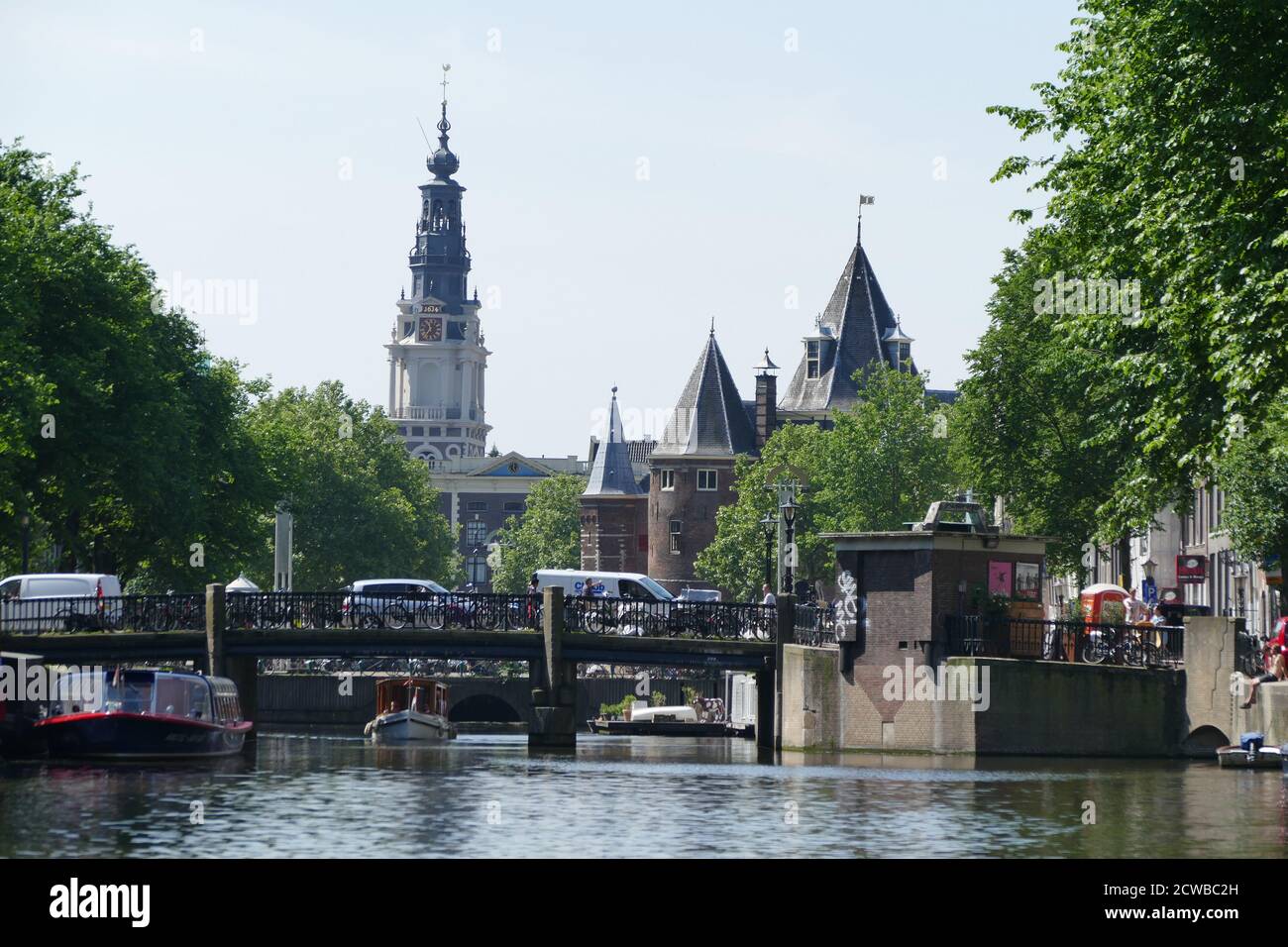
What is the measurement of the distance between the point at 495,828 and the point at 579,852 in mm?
4173

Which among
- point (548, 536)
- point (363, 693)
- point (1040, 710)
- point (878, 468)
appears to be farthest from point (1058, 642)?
point (548, 536)

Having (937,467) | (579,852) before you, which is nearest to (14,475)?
(579,852)

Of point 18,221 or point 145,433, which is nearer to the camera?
point 18,221

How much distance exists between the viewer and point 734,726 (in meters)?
89.1

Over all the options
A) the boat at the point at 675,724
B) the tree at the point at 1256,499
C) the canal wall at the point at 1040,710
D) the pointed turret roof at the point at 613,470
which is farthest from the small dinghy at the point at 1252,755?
the pointed turret roof at the point at 613,470

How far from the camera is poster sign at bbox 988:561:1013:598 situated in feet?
193

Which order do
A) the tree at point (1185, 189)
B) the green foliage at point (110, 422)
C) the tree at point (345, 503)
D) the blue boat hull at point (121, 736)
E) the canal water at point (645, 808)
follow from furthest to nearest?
the tree at point (345, 503)
the green foliage at point (110, 422)
the blue boat hull at point (121, 736)
the tree at point (1185, 189)
the canal water at point (645, 808)

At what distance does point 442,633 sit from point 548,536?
12965 centimetres

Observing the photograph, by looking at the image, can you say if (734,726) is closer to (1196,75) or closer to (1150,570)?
(1150,570)

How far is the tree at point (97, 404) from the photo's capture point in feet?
203

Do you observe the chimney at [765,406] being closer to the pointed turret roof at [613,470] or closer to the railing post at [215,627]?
the pointed turret roof at [613,470]

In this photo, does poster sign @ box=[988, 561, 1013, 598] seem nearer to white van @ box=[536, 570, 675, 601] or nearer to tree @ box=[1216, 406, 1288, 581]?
tree @ box=[1216, 406, 1288, 581]

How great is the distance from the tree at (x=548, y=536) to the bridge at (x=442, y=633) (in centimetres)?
12426

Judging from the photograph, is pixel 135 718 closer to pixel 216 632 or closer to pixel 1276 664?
pixel 216 632
